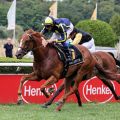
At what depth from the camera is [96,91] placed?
41.2 feet

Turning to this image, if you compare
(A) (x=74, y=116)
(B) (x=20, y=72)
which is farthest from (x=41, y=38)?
(B) (x=20, y=72)

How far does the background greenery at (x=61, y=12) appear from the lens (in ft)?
161

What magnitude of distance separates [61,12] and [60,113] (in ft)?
173

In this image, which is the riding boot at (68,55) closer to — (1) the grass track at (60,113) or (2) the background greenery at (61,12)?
(1) the grass track at (60,113)

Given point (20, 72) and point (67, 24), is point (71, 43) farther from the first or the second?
point (20, 72)

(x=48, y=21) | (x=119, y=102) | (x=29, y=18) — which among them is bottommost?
(x=29, y=18)

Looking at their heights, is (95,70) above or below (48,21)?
below

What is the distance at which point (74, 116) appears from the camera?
9.12m

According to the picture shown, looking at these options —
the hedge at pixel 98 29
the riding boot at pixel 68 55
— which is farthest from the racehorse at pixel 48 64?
the hedge at pixel 98 29

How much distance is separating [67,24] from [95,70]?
1.31m

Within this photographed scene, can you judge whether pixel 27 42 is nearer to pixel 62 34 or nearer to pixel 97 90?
pixel 62 34

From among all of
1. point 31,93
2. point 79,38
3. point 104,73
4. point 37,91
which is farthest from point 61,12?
point 104,73

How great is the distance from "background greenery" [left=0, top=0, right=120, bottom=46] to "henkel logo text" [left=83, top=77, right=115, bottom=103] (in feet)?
Answer: 81.9

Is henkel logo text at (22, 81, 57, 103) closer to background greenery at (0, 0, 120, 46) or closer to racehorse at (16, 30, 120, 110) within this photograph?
racehorse at (16, 30, 120, 110)
